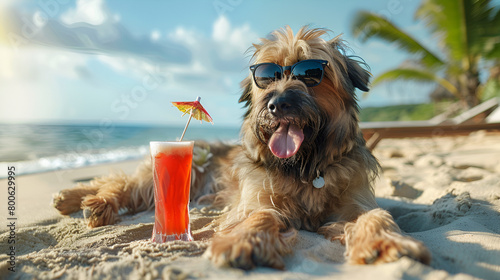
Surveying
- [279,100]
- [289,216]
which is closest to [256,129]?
[279,100]

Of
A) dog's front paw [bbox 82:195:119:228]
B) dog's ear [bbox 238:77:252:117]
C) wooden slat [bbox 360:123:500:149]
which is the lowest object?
dog's front paw [bbox 82:195:119:228]

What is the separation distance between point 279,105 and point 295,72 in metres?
0.41

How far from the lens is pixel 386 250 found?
193cm

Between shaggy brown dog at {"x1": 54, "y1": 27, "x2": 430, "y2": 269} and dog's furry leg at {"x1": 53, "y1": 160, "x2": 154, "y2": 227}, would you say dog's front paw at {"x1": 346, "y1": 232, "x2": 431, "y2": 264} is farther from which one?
dog's furry leg at {"x1": 53, "y1": 160, "x2": 154, "y2": 227}

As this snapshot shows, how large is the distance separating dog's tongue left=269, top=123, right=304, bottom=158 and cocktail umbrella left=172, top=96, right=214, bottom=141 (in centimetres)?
53

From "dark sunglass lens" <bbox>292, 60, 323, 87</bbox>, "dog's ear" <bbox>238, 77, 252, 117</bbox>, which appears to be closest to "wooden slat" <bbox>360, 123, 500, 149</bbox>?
"dog's ear" <bbox>238, 77, 252, 117</bbox>

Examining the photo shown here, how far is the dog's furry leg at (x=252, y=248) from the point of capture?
1878 millimetres

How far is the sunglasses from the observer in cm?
283

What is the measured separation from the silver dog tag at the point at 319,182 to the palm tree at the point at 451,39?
1371 cm

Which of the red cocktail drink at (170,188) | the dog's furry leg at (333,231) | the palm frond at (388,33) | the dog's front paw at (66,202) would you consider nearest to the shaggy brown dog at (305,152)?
the dog's furry leg at (333,231)

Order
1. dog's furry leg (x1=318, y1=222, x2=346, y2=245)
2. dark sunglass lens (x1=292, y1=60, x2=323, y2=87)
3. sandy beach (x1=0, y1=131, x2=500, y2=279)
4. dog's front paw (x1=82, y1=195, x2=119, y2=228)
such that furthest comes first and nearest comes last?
1. dog's front paw (x1=82, y1=195, x2=119, y2=228)
2. dark sunglass lens (x1=292, y1=60, x2=323, y2=87)
3. dog's furry leg (x1=318, y1=222, x2=346, y2=245)
4. sandy beach (x1=0, y1=131, x2=500, y2=279)

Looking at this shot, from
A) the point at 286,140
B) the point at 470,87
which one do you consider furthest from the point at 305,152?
the point at 470,87

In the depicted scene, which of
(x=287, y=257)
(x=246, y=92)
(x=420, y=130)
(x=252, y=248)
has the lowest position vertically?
(x=287, y=257)

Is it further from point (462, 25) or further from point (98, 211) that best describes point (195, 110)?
point (462, 25)
